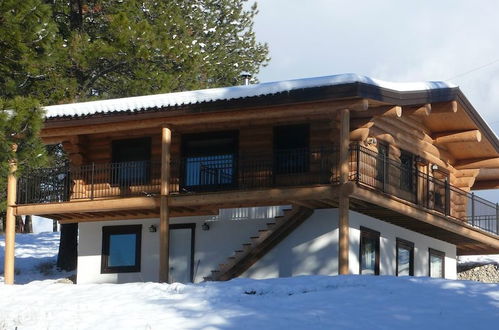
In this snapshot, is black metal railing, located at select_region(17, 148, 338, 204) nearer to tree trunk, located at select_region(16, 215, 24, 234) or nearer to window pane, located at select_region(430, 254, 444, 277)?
window pane, located at select_region(430, 254, 444, 277)

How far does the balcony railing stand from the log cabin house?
0.04 m

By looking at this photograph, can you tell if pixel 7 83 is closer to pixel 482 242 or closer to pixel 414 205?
pixel 414 205

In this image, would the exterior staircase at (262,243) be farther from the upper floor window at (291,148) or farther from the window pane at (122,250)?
the window pane at (122,250)

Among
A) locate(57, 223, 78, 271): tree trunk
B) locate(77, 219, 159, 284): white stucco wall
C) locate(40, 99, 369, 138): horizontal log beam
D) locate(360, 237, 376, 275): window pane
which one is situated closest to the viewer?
locate(40, 99, 369, 138): horizontal log beam

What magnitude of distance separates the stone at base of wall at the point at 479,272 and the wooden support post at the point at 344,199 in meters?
13.8

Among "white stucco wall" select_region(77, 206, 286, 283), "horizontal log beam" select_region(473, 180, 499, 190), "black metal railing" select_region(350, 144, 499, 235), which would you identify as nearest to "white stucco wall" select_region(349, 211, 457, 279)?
"black metal railing" select_region(350, 144, 499, 235)

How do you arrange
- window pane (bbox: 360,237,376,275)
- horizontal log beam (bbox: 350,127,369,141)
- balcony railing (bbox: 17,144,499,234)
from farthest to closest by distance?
window pane (bbox: 360,237,376,275) → balcony railing (bbox: 17,144,499,234) → horizontal log beam (bbox: 350,127,369,141)

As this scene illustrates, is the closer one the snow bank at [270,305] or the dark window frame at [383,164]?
the snow bank at [270,305]

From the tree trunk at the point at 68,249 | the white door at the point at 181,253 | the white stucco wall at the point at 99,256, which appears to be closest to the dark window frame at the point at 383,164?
the white door at the point at 181,253

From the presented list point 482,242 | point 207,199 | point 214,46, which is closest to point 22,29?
point 207,199

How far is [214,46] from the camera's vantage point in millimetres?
45750

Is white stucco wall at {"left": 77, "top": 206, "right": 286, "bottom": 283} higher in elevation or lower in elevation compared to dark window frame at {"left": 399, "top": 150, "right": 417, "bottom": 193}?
lower

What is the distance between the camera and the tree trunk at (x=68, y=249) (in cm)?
3578

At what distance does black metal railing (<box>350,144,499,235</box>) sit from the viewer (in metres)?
27.8
